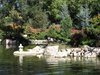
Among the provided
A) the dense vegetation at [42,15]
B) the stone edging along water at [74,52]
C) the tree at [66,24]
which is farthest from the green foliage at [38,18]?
the stone edging along water at [74,52]

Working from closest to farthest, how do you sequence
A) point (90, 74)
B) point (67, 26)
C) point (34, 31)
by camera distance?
point (90, 74)
point (67, 26)
point (34, 31)

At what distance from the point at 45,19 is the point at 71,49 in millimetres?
34321

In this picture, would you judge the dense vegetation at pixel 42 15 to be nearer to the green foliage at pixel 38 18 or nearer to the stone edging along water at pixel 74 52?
the green foliage at pixel 38 18

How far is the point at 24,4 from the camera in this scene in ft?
230

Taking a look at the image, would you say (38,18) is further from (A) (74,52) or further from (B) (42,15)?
(A) (74,52)

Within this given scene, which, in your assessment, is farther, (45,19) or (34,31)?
(45,19)

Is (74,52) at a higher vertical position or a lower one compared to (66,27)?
lower

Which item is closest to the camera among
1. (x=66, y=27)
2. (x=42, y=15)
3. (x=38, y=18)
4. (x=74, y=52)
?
(x=74, y=52)

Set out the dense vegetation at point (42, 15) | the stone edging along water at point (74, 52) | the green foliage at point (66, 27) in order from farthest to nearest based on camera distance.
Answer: the dense vegetation at point (42, 15) < the green foliage at point (66, 27) < the stone edging along water at point (74, 52)

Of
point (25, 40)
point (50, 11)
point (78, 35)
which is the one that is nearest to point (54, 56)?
point (78, 35)

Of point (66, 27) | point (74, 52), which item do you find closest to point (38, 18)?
point (66, 27)

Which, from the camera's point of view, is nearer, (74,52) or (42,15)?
(74,52)

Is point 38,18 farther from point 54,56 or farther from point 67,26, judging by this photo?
point 54,56

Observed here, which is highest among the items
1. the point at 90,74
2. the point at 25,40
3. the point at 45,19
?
the point at 45,19
